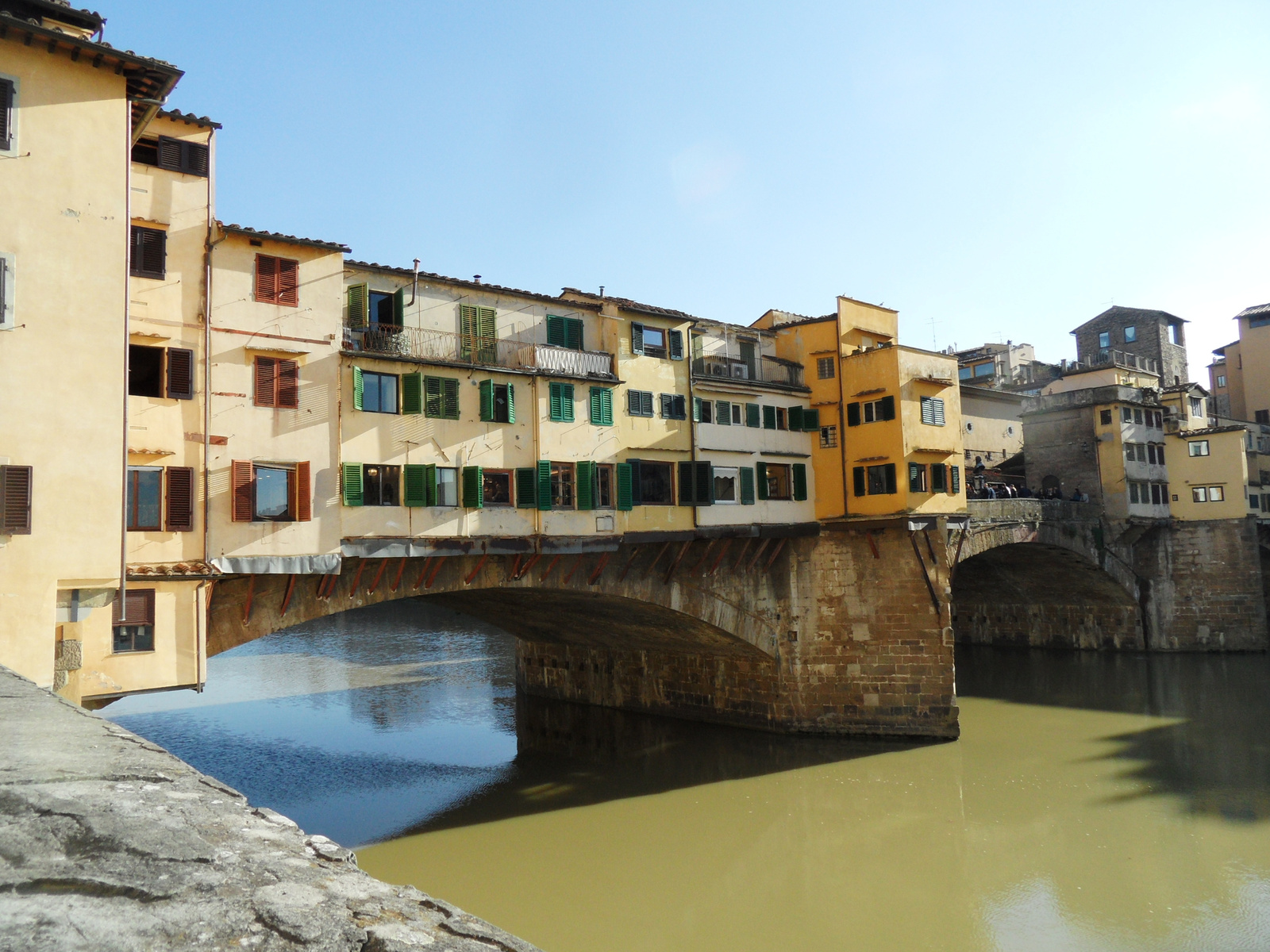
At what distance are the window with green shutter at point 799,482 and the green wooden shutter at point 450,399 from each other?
13188 mm

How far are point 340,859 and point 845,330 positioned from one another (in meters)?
29.1

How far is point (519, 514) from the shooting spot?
77.6ft

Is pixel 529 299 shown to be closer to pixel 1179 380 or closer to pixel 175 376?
pixel 175 376

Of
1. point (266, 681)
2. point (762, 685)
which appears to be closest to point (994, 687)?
point (762, 685)

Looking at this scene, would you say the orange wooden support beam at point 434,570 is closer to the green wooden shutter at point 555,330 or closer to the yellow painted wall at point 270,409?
the yellow painted wall at point 270,409

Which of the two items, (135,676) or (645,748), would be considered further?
(645,748)

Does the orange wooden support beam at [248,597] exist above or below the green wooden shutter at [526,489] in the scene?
below

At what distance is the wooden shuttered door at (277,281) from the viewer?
19297 mm

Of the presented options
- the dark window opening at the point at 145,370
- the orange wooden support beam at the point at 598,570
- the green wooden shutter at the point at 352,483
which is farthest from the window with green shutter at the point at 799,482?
the dark window opening at the point at 145,370

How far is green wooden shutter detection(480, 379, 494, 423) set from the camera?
2312cm

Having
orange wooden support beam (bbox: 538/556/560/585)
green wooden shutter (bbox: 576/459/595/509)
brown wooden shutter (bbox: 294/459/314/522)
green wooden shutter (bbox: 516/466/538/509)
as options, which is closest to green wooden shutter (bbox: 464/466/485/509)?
green wooden shutter (bbox: 516/466/538/509)

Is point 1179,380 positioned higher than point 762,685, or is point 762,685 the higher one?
point 1179,380

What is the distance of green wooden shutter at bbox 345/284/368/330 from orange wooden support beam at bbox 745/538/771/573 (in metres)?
15.1

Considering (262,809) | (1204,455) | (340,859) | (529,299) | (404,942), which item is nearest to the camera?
(404,942)
